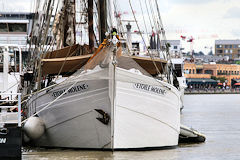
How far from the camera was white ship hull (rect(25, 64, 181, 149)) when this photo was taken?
18.9 m

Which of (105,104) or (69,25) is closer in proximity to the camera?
(105,104)

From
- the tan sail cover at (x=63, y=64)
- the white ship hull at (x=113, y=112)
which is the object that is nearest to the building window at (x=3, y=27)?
the tan sail cover at (x=63, y=64)

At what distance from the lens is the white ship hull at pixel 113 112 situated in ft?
61.9

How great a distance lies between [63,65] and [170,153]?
4.92 metres

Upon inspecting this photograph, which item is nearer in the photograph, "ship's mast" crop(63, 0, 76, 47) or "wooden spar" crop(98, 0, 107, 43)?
"wooden spar" crop(98, 0, 107, 43)

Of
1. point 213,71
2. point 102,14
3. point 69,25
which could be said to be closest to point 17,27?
point 69,25

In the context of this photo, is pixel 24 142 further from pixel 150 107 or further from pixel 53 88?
pixel 150 107

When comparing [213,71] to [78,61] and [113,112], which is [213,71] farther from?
[113,112]

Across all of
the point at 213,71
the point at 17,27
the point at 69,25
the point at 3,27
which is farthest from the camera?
the point at 213,71

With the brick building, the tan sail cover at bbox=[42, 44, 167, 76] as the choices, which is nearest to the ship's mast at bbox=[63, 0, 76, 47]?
the tan sail cover at bbox=[42, 44, 167, 76]

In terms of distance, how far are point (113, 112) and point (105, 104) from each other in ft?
1.23

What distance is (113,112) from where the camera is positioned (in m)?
18.8

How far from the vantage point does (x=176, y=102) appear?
2158cm

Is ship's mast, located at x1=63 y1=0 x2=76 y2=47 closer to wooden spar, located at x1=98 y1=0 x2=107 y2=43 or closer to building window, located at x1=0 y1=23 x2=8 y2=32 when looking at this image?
wooden spar, located at x1=98 y1=0 x2=107 y2=43
